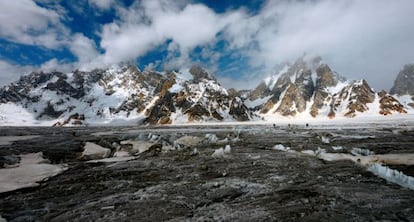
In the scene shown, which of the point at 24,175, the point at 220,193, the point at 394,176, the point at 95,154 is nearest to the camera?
the point at 220,193

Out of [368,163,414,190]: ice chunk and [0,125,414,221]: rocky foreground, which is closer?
[0,125,414,221]: rocky foreground

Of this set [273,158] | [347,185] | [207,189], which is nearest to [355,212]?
[347,185]

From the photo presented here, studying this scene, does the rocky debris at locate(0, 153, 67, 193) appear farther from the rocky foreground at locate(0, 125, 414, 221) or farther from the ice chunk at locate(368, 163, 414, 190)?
the ice chunk at locate(368, 163, 414, 190)

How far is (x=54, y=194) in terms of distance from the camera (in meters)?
16.4

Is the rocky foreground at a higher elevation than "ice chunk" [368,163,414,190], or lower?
lower

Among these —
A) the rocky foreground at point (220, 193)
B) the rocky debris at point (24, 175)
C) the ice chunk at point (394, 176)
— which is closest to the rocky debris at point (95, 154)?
the rocky debris at point (24, 175)

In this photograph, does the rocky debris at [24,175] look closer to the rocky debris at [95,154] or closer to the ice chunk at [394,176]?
the rocky debris at [95,154]

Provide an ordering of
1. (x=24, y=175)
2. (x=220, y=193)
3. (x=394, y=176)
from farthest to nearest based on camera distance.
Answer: (x=24, y=175)
(x=394, y=176)
(x=220, y=193)

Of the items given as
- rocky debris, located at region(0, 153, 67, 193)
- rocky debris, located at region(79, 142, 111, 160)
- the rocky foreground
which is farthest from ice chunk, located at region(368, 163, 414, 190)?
rocky debris, located at region(79, 142, 111, 160)

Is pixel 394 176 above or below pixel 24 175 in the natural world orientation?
above

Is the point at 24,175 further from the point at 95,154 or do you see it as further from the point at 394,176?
the point at 394,176

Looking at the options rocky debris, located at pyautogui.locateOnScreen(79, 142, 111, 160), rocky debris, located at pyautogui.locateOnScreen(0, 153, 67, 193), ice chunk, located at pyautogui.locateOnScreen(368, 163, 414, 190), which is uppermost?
ice chunk, located at pyautogui.locateOnScreen(368, 163, 414, 190)

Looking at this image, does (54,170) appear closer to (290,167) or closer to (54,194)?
(54,194)

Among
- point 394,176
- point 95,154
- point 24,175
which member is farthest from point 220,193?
point 95,154
